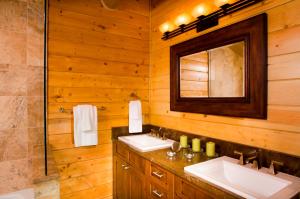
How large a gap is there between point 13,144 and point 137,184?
115 cm

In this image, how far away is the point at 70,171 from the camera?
2016mm

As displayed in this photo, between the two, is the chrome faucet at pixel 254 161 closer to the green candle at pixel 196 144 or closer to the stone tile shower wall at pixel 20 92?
the green candle at pixel 196 144

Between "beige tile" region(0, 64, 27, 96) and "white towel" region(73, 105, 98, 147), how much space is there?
50 centimetres

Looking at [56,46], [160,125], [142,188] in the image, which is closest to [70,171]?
[142,188]

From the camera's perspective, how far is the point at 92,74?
2.13m

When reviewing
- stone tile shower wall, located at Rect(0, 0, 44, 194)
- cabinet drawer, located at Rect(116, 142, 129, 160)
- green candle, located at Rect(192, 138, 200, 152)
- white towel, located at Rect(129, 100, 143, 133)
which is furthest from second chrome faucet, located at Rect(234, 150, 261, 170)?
stone tile shower wall, located at Rect(0, 0, 44, 194)

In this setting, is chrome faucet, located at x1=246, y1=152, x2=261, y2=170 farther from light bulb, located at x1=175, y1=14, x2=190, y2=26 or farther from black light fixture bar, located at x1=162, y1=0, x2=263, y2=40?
light bulb, located at x1=175, y1=14, x2=190, y2=26

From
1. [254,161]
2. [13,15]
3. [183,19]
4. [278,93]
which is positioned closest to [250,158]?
[254,161]

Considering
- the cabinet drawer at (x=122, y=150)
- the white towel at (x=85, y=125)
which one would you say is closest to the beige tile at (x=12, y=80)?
the white towel at (x=85, y=125)

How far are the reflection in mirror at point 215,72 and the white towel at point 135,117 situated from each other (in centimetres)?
64

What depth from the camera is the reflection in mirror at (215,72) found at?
147 cm

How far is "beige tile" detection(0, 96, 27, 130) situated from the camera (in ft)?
5.48

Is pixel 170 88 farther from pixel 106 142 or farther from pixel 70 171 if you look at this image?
pixel 70 171

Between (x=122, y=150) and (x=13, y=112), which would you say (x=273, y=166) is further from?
(x=13, y=112)
